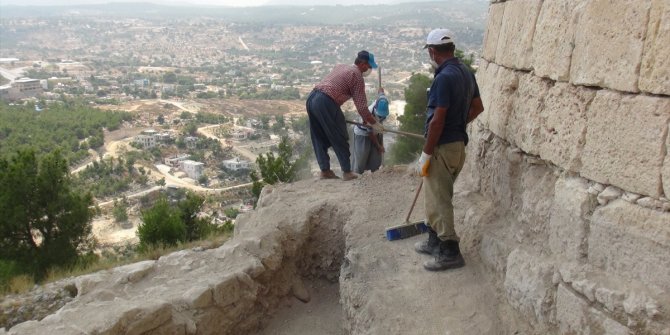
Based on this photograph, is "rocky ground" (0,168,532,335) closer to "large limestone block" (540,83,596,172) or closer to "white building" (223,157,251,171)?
"large limestone block" (540,83,596,172)

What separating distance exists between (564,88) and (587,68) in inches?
11.0

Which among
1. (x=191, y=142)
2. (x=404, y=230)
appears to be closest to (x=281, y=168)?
(x=404, y=230)

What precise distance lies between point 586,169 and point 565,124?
375 mm

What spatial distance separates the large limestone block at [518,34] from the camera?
3.87 metres

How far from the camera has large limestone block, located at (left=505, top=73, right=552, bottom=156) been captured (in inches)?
145

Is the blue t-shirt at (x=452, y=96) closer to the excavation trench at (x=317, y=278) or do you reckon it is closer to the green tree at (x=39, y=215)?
the excavation trench at (x=317, y=278)

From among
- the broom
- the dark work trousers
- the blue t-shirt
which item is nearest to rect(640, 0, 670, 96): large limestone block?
the blue t-shirt

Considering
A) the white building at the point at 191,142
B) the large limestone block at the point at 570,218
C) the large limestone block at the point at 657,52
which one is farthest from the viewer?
the white building at the point at 191,142

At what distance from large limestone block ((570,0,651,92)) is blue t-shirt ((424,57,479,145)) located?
81cm

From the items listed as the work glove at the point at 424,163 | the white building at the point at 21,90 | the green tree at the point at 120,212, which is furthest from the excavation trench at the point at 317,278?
the white building at the point at 21,90

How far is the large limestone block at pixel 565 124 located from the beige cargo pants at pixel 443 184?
67cm

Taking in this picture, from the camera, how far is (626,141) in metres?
2.83

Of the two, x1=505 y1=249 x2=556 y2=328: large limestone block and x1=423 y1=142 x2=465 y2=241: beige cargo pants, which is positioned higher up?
x1=423 y1=142 x2=465 y2=241: beige cargo pants

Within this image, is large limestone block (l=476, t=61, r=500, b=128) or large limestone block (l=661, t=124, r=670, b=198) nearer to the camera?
large limestone block (l=661, t=124, r=670, b=198)
